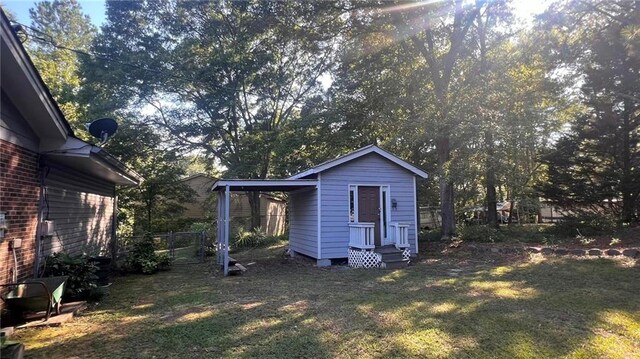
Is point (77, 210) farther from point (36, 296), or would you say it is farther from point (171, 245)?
point (171, 245)

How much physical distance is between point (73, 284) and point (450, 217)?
40.5 feet

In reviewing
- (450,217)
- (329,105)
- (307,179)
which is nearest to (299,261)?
(307,179)

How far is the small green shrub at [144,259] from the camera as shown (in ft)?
31.7

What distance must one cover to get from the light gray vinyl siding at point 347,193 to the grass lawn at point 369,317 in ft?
7.06

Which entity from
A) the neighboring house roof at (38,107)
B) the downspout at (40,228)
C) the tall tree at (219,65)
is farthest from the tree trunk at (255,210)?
the downspout at (40,228)

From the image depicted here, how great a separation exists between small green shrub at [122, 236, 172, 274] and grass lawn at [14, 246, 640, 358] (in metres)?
1.19

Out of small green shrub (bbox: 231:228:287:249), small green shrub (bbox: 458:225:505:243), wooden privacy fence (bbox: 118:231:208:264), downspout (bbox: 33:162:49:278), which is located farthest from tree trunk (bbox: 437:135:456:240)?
downspout (bbox: 33:162:49:278)

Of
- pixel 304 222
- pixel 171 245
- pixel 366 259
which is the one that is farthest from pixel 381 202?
pixel 171 245

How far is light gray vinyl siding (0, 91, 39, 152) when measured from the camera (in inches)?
190

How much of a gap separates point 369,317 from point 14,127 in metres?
5.52

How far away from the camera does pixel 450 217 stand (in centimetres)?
1441

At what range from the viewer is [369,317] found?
16.7 feet

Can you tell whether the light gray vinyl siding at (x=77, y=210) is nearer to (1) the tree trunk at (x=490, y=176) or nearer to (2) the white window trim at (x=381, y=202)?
(2) the white window trim at (x=381, y=202)

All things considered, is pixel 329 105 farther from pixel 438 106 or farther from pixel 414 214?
pixel 414 214
